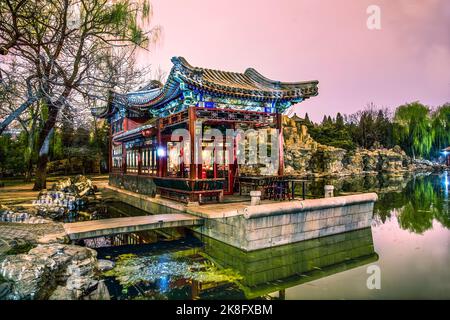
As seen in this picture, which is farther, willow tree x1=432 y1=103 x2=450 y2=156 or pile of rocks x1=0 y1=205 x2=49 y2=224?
willow tree x1=432 y1=103 x2=450 y2=156

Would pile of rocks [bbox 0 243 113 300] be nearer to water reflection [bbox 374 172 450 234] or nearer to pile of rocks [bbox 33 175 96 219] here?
pile of rocks [bbox 33 175 96 219]

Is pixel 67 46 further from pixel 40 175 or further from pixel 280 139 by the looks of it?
pixel 40 175

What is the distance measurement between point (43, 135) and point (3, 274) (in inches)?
383

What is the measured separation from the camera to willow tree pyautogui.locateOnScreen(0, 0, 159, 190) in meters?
6.97

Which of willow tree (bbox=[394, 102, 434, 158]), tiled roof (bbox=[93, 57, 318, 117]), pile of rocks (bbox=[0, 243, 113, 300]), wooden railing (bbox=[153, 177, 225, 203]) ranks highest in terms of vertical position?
willow tree (bbox=[394, 102, 434, 158])

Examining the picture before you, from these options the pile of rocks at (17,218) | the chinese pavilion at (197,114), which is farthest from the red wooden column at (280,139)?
the pile of rocks at (17,218)

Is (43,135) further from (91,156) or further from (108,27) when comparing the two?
(91,156)

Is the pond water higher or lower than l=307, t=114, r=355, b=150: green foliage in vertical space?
lower

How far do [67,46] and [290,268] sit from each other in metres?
7.26

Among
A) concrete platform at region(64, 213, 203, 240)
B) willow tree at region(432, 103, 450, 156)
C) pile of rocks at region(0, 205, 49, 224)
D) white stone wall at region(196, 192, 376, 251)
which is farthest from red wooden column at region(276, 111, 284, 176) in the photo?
willow tree at region(432, 103, 450, 156)

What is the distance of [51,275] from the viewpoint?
4.89m

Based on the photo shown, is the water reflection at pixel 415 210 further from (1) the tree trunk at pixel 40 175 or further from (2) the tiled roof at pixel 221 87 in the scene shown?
(1) the tree trunk at pixel 40 175

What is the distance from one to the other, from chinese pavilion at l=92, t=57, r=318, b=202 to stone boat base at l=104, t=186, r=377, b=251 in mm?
1366
